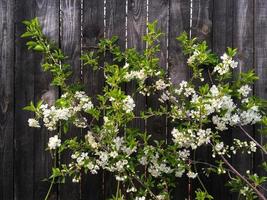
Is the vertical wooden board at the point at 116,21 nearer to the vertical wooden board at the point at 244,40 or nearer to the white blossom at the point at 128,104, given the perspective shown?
the white blossom at the point at 128,104

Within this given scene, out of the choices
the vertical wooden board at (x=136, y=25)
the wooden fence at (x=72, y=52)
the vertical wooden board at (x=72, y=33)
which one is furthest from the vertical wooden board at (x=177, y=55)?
the vertical wooden board at (x=72, y=33)

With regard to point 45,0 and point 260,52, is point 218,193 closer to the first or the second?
point 260,52

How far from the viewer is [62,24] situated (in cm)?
316

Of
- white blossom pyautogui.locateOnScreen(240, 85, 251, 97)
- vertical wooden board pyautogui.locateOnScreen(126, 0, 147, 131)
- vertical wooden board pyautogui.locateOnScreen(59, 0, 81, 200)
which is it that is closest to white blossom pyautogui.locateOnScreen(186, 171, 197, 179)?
vertical wooden board pyautogui.locateOnScreen(126, 0, 147, 131)

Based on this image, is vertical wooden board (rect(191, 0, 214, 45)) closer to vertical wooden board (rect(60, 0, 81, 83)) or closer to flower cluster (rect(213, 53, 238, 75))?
flower cluster (rect(213, 53, 238, 75))

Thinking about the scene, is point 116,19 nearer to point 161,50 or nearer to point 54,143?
point 161,50

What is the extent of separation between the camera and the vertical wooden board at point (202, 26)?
10.4ft

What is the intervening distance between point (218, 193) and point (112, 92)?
1.00 metres

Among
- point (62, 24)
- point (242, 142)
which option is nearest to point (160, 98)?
point (242, 142)

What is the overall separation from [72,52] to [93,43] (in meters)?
0.15

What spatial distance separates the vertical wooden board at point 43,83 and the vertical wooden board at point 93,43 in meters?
0.19

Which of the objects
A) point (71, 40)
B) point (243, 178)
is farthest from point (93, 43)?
point (243, 178)

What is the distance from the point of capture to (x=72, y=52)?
3158 millimetres

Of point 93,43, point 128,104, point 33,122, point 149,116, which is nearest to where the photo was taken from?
point 128,104
